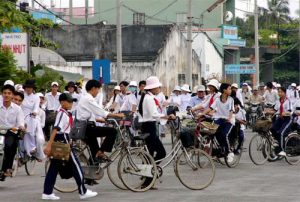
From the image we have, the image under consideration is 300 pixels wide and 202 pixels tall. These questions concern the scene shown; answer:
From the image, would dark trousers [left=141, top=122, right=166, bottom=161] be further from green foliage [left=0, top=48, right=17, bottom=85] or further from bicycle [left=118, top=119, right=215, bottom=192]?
green foliage [left=0, top=48, right=17, bottom=85]

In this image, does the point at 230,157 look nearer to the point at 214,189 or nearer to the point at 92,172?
the point at 214,189

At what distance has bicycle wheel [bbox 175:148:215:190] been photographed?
14516 millimetres

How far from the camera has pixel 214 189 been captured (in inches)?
580

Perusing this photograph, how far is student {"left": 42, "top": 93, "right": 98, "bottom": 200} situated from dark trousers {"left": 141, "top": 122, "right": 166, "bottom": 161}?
6.00 ft

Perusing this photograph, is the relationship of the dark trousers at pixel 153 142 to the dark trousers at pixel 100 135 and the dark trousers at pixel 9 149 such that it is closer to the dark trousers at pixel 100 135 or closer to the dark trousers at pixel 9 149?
the dark trousers at pixel 100 135

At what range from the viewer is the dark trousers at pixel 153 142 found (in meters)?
15.0

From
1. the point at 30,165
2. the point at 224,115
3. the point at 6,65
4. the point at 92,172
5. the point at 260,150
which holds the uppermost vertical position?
the point at 6,65

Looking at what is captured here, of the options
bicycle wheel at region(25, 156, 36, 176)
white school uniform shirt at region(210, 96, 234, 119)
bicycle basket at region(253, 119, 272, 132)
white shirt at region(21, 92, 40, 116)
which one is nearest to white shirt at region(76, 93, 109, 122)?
bicycle wheel at region(25, 156, 36, 176)

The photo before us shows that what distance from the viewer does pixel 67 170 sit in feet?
43.6

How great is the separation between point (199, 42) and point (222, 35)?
3483 millimetres

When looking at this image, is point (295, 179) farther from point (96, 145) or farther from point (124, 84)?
point (124, 84)

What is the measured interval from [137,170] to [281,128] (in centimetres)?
664

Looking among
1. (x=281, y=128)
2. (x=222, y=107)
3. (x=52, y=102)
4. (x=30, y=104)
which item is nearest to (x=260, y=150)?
(x=281, y=128)

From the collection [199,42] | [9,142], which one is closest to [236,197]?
[9,142]
